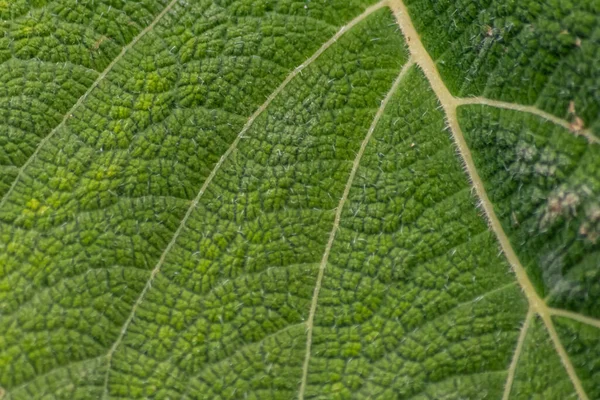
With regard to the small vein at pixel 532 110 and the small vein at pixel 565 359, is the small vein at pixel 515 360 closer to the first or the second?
the small vein at pixel 565 359

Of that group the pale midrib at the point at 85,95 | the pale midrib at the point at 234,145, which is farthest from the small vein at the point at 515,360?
the pale midrib at the point at 85,95

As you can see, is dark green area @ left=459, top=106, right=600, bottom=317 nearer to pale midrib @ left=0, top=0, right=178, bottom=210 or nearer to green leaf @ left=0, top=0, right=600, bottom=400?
green leaf @ left=0, top=0, right=600, bottom=400

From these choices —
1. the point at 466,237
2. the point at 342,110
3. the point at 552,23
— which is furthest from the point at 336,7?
the point at 466,237

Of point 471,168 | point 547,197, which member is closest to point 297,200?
point 471,168

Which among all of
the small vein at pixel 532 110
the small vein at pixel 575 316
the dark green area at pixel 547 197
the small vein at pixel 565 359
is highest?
the small vein at pixel 532 110

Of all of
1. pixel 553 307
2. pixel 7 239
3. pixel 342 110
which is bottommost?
pixel 553 307

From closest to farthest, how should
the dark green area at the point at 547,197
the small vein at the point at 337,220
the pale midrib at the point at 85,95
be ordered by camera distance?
the dark green area at the point at 547,197, the small vein at the point at 337,220, the pale midrib at the point at 85,95

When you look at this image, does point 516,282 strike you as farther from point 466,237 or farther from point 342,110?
point 342,110

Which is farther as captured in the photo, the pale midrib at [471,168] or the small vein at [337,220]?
the small vein at [337,220]
